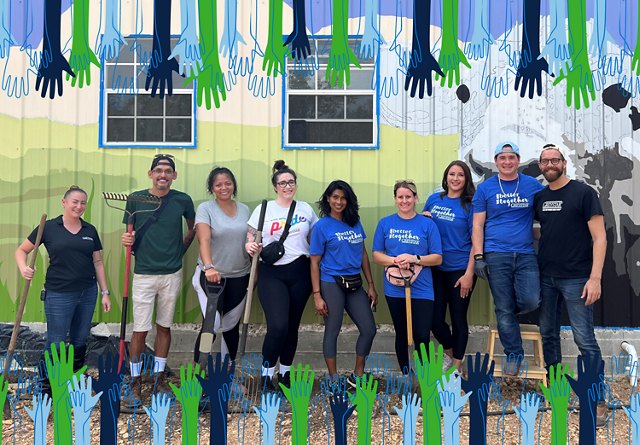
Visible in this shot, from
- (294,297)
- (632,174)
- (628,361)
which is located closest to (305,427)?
(294,297)

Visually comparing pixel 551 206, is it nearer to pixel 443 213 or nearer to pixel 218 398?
pixel 443 213

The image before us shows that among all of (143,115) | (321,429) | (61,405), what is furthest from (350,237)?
(143,115)

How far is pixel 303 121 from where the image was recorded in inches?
191

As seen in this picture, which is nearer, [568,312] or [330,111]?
[568,312]

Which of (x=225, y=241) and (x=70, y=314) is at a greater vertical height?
(x=225, y=241)

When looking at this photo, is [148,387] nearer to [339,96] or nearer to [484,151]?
[339,96]

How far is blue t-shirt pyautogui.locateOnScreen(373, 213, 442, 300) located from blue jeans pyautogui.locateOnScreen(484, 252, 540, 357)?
44 cm

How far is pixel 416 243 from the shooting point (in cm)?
392

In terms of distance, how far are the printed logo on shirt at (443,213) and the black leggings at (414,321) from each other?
683 mm

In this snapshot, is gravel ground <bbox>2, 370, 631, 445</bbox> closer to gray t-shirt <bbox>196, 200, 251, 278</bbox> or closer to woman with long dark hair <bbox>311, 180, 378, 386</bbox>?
woman with long dark hair <bbox>311, 180, 378, 386</bbox>

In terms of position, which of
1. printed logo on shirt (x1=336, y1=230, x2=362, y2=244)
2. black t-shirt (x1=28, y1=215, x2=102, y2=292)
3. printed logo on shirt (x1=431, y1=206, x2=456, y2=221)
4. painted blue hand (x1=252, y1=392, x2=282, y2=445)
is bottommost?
painted blue hand (x1=252, y1=392, x2=282, y2=445)

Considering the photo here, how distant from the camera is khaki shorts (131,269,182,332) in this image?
161 inches

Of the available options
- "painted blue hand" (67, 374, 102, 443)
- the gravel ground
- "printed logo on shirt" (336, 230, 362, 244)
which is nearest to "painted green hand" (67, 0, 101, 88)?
"painted blue hand" (67, 374, 102, 443)

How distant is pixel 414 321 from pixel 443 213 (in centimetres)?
89
